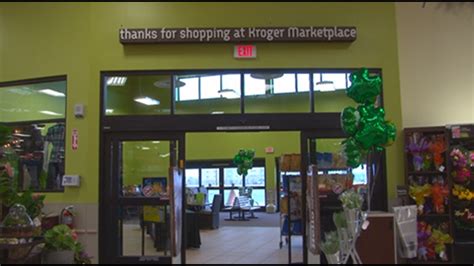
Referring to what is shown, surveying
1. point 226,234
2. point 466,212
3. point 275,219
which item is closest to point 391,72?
point 466,212

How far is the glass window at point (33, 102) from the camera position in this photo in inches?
279

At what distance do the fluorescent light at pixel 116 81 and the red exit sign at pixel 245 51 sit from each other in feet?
5.26

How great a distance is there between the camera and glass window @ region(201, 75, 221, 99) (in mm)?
6836

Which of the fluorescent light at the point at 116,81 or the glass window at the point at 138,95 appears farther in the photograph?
the fluorescent light at the point at 116,81

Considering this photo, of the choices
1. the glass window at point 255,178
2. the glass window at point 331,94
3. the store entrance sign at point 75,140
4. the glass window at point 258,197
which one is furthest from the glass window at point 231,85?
the glass window at point 258,197

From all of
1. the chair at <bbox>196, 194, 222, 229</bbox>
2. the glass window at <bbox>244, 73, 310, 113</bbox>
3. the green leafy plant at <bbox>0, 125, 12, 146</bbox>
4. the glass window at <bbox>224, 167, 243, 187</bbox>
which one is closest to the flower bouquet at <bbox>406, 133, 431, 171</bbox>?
the glass window at <bbox>244, 73, 310, 113</bbox>

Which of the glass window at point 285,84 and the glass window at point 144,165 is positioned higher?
the glass window at point 285,84

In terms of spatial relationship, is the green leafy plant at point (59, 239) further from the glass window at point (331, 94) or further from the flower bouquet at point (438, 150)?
the flower bouquet at point (438, 150)

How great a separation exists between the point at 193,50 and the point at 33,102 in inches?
99.6

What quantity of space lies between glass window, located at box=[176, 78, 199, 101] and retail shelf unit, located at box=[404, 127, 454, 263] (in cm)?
292

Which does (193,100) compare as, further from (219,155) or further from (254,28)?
(219,155)

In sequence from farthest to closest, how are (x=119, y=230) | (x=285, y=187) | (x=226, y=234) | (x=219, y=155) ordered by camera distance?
(x=219, y=155)
(x=226, y=234)
(x=285, y=187)
(x=119, y=230)

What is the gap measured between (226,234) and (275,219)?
12.0 ft

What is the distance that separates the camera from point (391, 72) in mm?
6754
